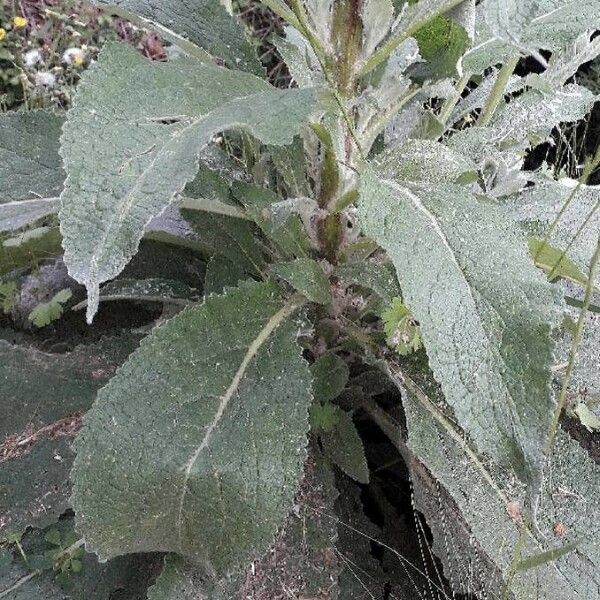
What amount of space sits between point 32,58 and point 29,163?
5.60 ft

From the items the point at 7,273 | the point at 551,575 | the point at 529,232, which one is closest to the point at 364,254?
the point at 529,232

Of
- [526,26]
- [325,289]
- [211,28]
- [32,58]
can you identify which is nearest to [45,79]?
[32,58]

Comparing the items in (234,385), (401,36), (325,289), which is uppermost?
(401,36)

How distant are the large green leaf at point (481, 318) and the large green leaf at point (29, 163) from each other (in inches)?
17.1

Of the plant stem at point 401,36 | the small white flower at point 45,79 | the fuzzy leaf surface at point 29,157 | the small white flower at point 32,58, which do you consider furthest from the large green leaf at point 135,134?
the small white flower at point 32,58

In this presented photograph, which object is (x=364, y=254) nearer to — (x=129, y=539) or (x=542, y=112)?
(x=542, y=112)

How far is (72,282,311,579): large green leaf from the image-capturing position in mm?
843

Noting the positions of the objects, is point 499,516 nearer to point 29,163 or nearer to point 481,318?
point 481,318

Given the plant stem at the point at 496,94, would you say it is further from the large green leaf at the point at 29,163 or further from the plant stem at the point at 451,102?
the large green leaf at the point at 29,163

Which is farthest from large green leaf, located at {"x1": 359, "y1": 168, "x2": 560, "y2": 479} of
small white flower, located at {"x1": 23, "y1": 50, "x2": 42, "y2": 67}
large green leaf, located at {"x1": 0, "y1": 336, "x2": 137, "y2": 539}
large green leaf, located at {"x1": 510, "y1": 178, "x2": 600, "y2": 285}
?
small white flower, located at {"x1": 23, "y1": 50, "x2": 42, "y2": 67}

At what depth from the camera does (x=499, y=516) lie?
36.8 inches

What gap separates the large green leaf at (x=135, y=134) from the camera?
0.64 metres

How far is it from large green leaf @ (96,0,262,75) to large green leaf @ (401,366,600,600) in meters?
0.53

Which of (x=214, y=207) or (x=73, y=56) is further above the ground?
(x=214, y=207)
